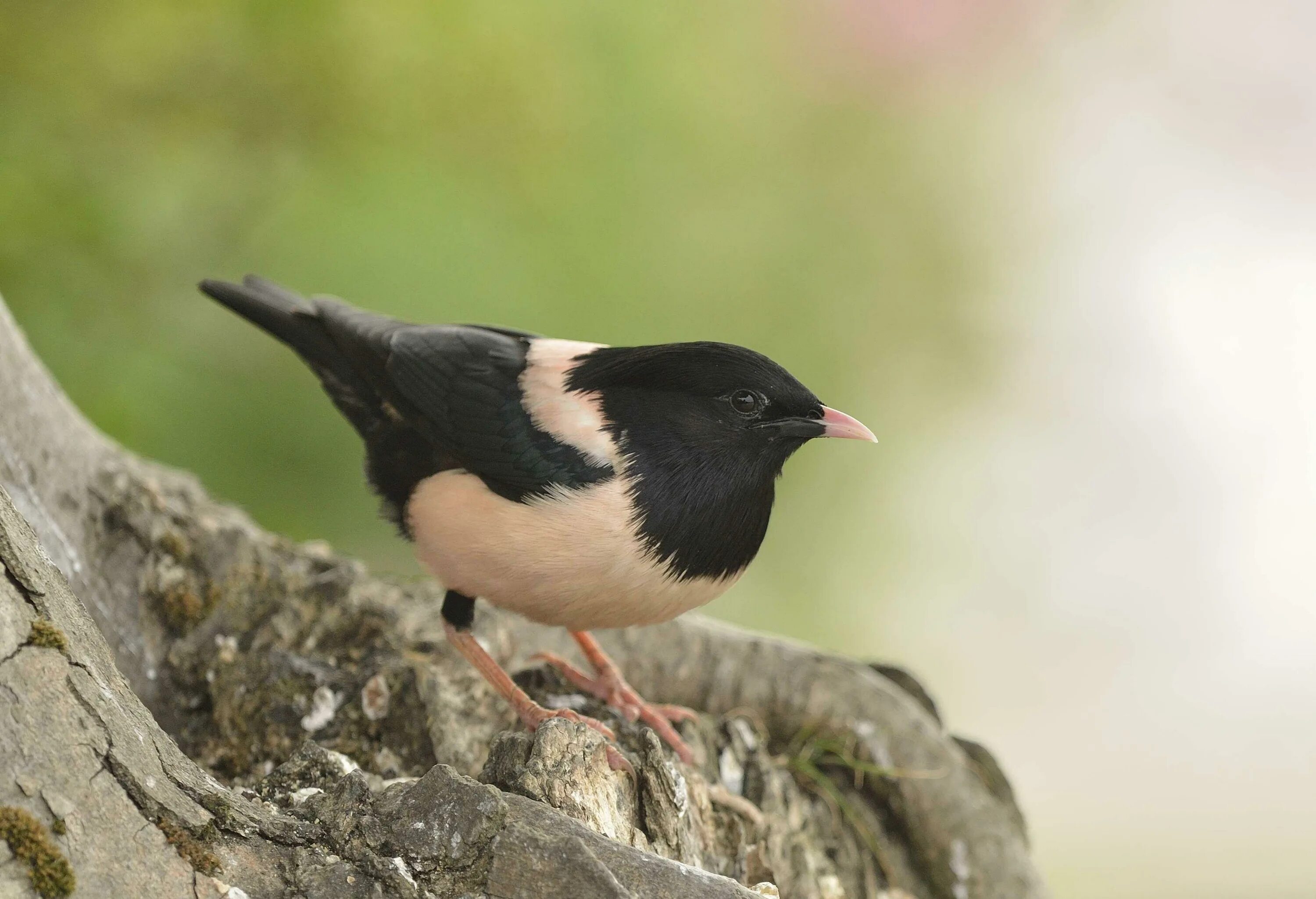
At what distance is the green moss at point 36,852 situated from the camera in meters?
2.05

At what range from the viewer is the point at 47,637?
7.41ft

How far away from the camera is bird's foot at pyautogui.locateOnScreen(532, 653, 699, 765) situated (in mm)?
3826

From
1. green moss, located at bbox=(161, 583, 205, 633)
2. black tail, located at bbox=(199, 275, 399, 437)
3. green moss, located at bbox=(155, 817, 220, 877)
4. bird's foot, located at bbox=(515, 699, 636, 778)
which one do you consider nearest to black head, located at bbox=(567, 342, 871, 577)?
bird's foot, located at bbox=(515, 699, 636, 778)

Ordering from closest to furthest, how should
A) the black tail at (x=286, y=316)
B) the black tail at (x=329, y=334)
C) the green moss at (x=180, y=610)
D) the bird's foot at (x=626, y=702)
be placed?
the bird's foot at (x=626, y=702) → the green moss at (x=180, y=610) → the black tail at (x=329, y=334) → the black tail at (x=286, y=316)

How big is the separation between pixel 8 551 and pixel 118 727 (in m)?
0.40

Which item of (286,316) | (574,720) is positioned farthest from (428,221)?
(574,720)

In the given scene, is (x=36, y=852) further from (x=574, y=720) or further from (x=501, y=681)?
(x=501, y=681)

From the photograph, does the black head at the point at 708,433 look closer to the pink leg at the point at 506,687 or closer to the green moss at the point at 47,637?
the pink leg at the point at 506,687

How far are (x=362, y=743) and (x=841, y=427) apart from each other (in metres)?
1.72

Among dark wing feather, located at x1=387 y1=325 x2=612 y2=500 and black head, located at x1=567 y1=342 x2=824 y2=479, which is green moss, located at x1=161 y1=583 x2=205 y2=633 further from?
black head, located at x1=567 y1=342 x2=824 y2=479

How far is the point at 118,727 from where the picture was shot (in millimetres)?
2291

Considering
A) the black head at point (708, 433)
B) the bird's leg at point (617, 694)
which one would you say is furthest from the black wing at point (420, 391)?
the bird's leg at point (617, 694)

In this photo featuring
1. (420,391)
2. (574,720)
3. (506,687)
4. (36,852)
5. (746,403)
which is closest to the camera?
(36,852)

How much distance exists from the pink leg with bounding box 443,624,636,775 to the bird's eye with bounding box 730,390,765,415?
3.26 ft
